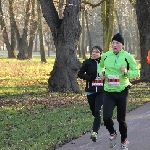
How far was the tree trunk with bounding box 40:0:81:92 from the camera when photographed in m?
16.5

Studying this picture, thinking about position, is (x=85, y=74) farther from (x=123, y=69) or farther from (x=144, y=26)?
(x=144, y=26)

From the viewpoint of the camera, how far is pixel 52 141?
8.39 metres

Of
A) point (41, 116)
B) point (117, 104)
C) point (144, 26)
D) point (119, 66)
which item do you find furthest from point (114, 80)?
point (144, 26)

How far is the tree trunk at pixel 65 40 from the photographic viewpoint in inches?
651

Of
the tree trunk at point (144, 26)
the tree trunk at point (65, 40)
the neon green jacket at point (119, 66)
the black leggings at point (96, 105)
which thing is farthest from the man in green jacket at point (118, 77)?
the tree trunk at point (144, 26)

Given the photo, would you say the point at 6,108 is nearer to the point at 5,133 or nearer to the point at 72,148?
the point at 5,133

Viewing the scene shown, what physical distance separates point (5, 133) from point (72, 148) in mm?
1973

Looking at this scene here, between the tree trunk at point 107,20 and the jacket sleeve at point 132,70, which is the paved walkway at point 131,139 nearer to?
the jacket sleeve at point 132,70

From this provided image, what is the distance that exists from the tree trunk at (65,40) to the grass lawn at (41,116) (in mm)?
616

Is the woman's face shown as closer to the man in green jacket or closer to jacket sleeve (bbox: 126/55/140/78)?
the man in green jacket

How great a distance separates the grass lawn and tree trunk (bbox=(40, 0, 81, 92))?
0.62 m

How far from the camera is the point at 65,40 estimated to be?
16703 millimetres

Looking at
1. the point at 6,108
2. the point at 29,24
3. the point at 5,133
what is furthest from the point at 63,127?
the point at 29,24

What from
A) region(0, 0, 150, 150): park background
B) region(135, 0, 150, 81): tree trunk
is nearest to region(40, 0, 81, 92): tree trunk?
region(0, 0, 150, 150): park background
